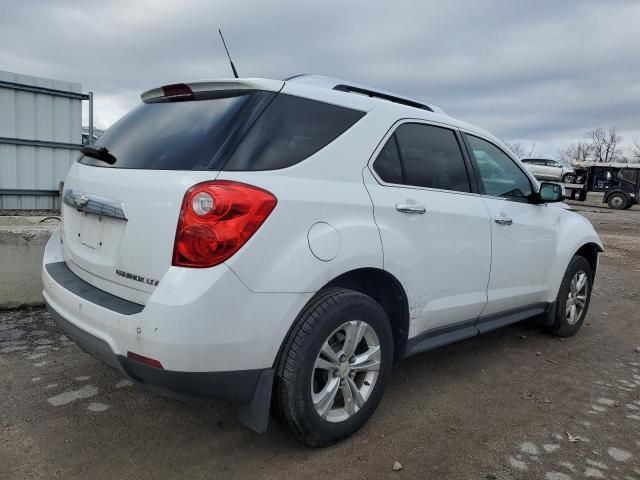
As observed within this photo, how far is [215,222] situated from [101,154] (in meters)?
1.00

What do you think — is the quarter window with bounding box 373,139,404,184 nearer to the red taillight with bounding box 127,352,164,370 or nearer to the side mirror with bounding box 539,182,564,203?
the red taillight with bounding box 127,352,164,370

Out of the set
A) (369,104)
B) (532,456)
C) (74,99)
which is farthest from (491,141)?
(74,99)

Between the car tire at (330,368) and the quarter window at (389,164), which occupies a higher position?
the quarter window at (389,164)

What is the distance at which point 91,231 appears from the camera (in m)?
2.62

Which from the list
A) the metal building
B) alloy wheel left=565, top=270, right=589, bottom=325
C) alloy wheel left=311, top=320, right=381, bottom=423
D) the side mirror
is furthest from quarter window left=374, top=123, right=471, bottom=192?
the metal building

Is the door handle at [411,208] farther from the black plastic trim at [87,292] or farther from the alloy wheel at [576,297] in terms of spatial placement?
the alloy wheel at [576,297]

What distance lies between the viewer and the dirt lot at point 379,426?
8.29ft

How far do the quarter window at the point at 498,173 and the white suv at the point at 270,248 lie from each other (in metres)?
0.35

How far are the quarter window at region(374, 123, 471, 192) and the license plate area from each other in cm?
144

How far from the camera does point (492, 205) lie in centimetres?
365

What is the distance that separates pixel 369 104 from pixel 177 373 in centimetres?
175

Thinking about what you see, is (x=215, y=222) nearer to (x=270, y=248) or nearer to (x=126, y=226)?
(x=270, y=248)

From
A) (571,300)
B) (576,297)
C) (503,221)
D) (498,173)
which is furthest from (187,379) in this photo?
(576,297)

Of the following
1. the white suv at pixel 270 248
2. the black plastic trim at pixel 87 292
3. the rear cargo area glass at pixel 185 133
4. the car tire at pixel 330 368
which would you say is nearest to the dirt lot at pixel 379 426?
the car tire at pixel 330 368
